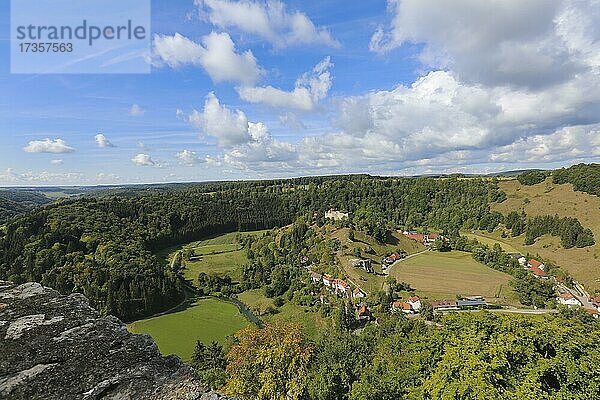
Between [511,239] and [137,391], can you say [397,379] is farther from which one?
[511,239]

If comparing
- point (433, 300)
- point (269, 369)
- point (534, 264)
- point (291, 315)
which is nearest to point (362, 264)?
point (433, 300)

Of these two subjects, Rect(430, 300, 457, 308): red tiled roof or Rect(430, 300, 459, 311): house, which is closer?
Rect(430, 300, 459, 311): house

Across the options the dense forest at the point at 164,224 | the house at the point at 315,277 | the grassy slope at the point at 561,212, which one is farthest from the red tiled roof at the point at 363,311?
the grassy slope at the point at 561,212

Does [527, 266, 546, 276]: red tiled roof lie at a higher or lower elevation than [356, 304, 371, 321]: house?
higher

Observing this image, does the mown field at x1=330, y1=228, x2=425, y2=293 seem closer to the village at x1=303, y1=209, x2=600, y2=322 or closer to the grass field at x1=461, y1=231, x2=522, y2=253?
the village at x1=303, y1=209, x2=600, y2=322

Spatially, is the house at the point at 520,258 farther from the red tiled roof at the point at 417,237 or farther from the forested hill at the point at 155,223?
the forested hill at the point at 155,223

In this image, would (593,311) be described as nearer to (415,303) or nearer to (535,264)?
(535,264)

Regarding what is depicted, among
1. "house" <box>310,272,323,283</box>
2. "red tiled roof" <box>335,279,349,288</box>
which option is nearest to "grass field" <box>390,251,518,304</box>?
"red tiled roof" <box>335,279,349,288</box>
